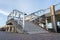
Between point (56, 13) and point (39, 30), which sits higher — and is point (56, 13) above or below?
above

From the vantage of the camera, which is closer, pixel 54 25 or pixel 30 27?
pixel 30 27

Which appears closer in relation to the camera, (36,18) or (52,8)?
(52,8)

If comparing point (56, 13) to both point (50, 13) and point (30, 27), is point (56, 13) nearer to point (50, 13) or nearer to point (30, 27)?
point (50, 13)

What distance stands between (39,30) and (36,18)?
213 inches

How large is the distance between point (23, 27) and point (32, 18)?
18.1 ft

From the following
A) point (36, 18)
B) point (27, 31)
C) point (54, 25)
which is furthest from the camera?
point (36, 18)

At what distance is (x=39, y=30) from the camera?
618 inches

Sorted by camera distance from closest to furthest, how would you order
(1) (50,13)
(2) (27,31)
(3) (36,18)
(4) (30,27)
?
(2) (27,31) → (4) (30,27) → (1) (50,13) → (3) (36,18)

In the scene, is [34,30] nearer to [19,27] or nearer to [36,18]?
[19,27]

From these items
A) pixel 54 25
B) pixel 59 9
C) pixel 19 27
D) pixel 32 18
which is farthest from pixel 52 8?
pixel 19 27

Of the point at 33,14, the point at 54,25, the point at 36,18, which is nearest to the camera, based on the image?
the point at 54,25

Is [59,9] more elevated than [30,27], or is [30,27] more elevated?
[59,9]

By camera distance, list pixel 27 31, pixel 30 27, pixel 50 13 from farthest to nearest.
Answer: pixel 50 13, pixel 30 27, pixel 27 31

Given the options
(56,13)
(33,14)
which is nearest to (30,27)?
(56,13)
